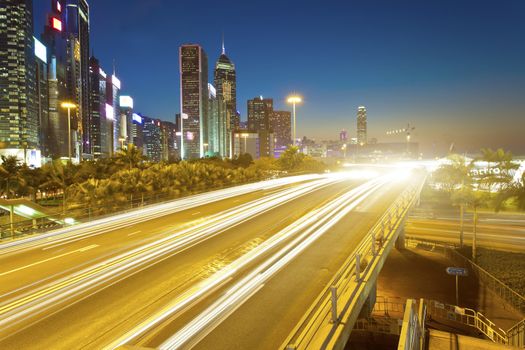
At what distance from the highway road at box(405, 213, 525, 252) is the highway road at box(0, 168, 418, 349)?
23344mm

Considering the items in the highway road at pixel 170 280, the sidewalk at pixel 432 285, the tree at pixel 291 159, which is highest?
the tree at pixel 291 159

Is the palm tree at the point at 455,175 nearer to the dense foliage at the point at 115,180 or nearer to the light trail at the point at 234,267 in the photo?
the dense foliage at the point at 115,180

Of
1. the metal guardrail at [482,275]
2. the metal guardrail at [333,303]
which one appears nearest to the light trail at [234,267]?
the metal guardrail at [333,303]

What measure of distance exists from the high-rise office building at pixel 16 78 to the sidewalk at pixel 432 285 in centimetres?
17918

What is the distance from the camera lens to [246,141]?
175 meters

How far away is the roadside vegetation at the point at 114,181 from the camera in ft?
80.8

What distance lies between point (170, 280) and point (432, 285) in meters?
24.6

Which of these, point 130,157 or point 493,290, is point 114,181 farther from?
point 493,290

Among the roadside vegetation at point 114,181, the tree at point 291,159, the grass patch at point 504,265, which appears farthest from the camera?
the tree at point 291,159

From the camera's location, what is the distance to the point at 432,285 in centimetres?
2852

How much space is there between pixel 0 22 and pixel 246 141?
131 meters

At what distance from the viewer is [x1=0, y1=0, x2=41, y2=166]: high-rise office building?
16700cm

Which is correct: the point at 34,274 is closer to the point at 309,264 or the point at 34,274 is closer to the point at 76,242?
the point at 76,242

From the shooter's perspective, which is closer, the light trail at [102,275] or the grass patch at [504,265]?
the light trail at [102,275]
